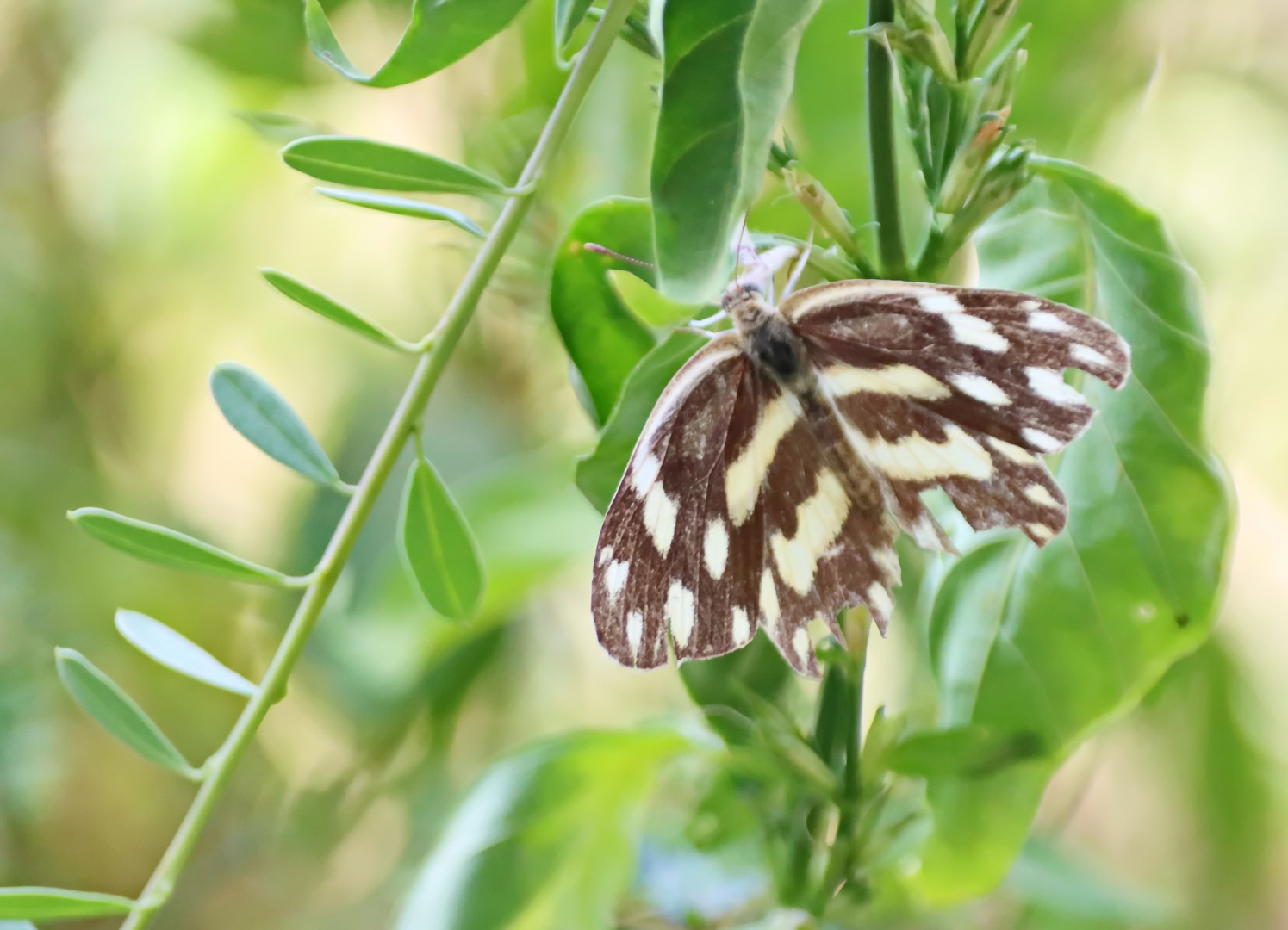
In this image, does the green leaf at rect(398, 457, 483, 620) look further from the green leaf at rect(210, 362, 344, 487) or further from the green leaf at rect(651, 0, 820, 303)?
the green leaf at rect(651, 0, 820, 303)

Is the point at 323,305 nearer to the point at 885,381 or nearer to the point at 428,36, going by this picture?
the point at 428,36

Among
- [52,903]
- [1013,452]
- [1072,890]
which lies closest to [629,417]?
[1013,452]

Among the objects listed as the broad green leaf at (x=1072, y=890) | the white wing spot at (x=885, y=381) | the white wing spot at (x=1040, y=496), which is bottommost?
the broad green leaf at (x=1072, y=890)

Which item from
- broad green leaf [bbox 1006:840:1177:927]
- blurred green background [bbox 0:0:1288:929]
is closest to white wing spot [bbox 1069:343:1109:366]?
blurred green background [bbox 0:0:1288:929]

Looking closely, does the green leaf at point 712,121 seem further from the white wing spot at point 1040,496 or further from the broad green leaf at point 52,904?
the broad green leaf at point 52,904

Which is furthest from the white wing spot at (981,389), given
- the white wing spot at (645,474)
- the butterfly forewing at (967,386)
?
the white wing spot at (645,474)

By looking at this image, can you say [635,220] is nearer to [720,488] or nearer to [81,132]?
[720,488]
